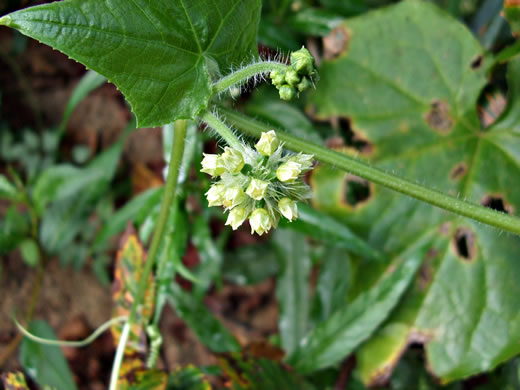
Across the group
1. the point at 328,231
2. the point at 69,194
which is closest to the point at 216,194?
the point at 328,231

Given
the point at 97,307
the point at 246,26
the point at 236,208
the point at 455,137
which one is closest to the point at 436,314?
the point at 455,137

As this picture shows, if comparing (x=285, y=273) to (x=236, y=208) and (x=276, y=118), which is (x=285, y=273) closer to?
(x=276, y=118)

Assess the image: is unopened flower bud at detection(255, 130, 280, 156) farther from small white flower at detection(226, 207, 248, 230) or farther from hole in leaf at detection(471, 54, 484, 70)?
hole in leaf at detection(471, 54, 484, 70)

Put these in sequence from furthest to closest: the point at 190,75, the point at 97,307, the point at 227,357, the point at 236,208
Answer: the point at 97,307
the point at 227,357
the point at 190,75
the point at 236,208

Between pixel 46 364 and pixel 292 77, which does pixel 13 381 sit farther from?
pixel 292 77

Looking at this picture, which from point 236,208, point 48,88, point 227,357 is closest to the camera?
point 236,208

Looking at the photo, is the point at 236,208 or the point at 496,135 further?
the point at 496,135
